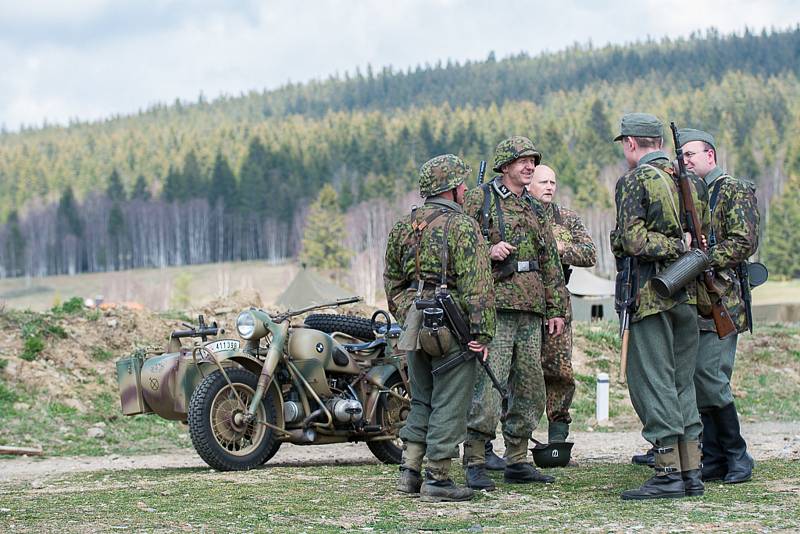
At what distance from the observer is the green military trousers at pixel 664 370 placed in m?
7.02

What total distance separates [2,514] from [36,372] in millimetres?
8494

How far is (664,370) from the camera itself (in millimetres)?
7047

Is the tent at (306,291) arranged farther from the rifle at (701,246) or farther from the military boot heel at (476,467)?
the rifle at (701,246)

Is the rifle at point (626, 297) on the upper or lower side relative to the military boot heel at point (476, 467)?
upper

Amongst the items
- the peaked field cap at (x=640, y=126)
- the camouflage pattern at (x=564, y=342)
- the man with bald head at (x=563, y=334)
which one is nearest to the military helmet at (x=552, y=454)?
the man with bald head at (x=563, y=334)

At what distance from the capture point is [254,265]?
125 meters

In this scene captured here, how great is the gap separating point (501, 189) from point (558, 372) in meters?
1.51

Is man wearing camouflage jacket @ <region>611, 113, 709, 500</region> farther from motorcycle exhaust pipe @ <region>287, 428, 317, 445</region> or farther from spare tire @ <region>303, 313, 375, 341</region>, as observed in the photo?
spare tire @ <region>303, 313, 375, 341</region>

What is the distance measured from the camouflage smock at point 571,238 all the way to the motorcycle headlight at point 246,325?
2.41 metres

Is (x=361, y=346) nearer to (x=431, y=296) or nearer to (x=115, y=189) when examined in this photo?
(x=431, y=296)

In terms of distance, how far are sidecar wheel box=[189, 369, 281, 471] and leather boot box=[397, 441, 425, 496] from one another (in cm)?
211

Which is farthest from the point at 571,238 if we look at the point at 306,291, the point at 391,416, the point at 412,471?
the point at 306,291

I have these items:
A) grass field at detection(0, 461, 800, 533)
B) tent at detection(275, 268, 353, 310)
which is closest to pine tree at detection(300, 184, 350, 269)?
tent at detection(275, 268, 353, 310)

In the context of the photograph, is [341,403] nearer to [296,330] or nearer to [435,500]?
[296,330]
